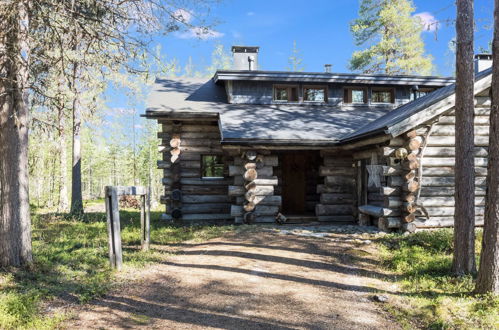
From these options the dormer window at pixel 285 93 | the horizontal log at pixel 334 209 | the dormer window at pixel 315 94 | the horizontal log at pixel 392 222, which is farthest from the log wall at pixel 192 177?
the horizontal log at pixel 392 222

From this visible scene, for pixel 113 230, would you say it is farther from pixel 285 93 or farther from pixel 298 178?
pixel 285 93

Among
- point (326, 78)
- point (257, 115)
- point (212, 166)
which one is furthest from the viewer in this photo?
point (326, 78)

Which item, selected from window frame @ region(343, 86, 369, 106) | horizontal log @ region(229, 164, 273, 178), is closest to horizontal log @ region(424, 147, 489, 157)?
horizontal log @ region(229, 164, 273, 178)

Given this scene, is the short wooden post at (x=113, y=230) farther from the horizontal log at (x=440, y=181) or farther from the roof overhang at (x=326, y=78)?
the roof overhang at (x=326, y=78)

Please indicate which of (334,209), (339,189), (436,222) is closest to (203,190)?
(334,209)

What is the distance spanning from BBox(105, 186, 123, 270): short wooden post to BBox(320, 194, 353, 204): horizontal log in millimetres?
7908

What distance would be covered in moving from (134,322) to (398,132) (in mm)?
7890

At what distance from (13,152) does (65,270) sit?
8.11 ft

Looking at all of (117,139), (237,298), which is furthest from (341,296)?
(117,139)

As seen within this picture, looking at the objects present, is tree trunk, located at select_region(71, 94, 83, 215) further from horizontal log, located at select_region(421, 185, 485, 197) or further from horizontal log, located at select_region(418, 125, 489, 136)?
horizontal log, located at select_region(418, 125, 489, 136)

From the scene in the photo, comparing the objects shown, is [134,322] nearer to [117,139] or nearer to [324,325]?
[324,325]

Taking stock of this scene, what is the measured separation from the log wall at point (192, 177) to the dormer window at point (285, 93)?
3503mm

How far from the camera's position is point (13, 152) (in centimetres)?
692

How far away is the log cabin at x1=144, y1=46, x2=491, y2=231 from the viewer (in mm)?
10289
